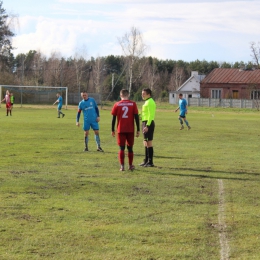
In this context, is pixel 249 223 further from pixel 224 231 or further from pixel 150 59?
pixel 150 59

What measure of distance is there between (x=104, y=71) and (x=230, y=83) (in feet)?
120

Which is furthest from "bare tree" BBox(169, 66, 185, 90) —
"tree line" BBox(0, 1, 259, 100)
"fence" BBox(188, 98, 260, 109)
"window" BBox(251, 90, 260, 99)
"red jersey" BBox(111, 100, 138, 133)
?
"red jersey" BBox(111, 100, 138, 133)

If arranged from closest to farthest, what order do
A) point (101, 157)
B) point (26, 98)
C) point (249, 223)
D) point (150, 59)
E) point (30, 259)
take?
point (30, 259) < point (249, 223) < point (101, 157) < point (26, 98) < point (150, 59)

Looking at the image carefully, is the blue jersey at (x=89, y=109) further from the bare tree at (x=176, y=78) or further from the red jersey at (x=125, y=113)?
the bare tree at (x=176, y=78)

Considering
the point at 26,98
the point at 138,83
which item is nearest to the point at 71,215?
the point at 26,98

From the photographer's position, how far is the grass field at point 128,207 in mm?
6707

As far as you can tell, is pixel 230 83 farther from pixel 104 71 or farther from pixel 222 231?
pixel 222 231

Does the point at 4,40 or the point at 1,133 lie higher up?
the point at 4,40

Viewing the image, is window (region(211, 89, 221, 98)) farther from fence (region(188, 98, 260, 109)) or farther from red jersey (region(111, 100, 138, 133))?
red jersey (region(111, 100, 138, 133))

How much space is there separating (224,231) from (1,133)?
18.0 meters

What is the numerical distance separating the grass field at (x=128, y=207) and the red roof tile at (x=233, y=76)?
246 ft

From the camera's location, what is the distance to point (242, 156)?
1695 centimetres

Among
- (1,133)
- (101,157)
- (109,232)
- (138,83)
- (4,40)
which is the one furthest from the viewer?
(138,83)

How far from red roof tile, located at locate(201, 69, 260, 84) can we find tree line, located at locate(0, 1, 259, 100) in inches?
401
